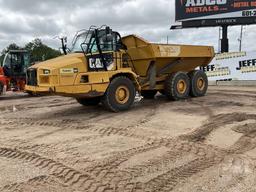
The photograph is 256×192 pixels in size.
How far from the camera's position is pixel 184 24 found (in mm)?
27156

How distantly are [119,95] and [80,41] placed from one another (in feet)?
6.48

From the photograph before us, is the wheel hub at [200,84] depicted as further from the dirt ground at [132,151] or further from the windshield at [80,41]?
the windshield at [80,41]

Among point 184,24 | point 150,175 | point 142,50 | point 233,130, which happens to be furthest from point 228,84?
point 150,175

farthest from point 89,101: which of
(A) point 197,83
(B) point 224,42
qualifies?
(B) point 224,42

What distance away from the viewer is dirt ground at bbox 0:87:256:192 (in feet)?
18.0

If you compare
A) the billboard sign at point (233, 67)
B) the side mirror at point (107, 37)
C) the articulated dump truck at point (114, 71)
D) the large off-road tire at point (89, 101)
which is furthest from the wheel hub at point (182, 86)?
the billboard sign at point (233, 67)

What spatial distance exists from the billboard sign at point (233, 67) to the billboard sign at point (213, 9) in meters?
5.23

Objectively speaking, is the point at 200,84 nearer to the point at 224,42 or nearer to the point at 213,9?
the point at 213,9

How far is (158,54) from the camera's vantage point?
12.9m

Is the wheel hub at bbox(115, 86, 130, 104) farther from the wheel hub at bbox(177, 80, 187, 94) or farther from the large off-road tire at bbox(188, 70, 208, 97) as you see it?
the large off-road tire at bbox(188, 70, 208, 97)

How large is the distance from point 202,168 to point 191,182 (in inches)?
24.5

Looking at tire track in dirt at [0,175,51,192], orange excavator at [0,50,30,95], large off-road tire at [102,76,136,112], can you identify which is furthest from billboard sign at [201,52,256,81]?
tire track in dirt at [0,175,51,192]

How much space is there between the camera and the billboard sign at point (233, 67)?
2112cm

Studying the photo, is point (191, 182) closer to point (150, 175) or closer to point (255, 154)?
point (150, 175)
